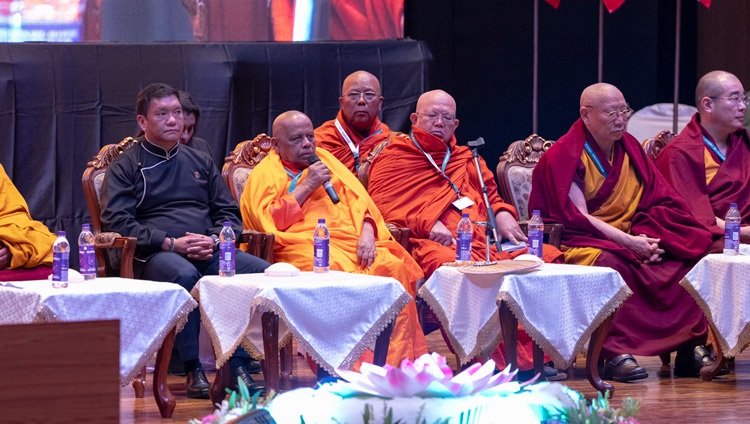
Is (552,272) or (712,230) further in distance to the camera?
(712,230)

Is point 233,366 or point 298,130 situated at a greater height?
point 298,130

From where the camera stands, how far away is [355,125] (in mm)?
5613

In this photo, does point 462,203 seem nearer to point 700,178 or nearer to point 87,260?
point 700,178

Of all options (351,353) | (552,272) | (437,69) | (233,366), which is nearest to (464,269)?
(552,272)

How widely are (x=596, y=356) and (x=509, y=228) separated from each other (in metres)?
0.81

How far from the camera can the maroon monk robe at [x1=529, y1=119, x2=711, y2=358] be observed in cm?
481

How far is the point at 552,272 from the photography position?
4.09 metres

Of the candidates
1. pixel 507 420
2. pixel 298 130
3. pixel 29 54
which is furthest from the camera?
pixel 29 54

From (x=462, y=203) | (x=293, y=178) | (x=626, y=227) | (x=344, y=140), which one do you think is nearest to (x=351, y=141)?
(x=344, y=140)

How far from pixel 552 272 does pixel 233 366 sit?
121 cm

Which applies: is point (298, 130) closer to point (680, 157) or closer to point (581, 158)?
point (581, 158)

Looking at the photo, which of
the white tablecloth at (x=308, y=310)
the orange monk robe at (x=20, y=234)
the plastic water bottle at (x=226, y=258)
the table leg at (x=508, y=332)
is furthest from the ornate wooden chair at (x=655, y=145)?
the orange monk robe at (x=20, y=234)

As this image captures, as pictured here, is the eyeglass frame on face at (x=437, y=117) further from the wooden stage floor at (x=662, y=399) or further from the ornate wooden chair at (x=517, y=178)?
the wooden stage floor at (x=662, y=399)

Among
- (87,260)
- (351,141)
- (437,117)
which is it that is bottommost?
(87,260)
